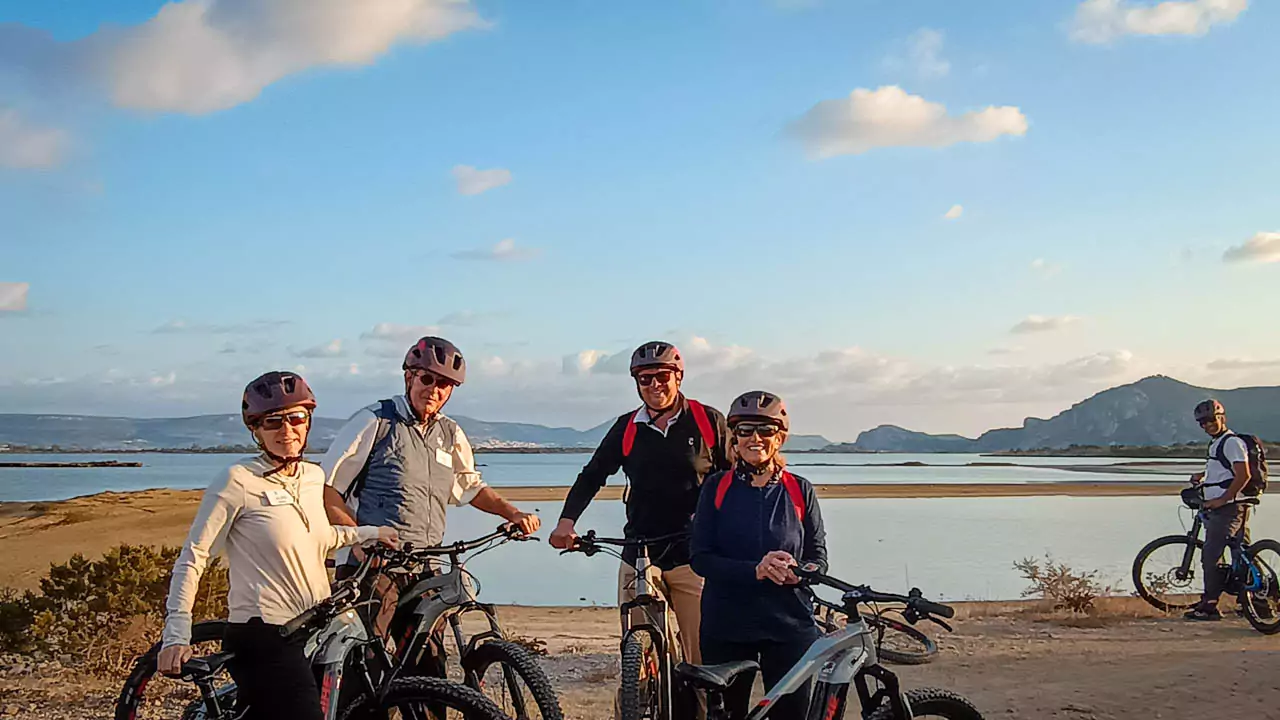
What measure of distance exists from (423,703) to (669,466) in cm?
185

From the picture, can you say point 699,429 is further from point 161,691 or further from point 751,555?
point 161,691

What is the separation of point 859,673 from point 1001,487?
46366 millimetres

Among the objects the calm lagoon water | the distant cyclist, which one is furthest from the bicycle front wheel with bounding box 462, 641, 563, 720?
the distant cyclist

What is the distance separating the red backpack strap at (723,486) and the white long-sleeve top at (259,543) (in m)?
1.42

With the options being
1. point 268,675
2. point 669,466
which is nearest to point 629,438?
point 669,466

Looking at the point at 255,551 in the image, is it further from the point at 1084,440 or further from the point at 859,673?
the point at 1084,440

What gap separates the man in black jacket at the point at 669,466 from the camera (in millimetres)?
5039

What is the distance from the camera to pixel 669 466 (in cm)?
507

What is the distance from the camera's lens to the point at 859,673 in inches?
142

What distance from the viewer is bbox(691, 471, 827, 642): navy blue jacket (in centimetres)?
388

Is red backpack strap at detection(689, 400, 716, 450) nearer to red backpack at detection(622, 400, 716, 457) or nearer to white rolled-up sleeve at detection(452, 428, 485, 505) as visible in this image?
red backpack at detection(622, 400, 716, 457)

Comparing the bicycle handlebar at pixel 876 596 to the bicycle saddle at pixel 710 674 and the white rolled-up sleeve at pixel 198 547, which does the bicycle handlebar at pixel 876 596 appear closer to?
the bicycle saddle at pixel 710 674

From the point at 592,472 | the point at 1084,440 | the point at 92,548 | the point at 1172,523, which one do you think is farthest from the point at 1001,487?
the point at 1084,440

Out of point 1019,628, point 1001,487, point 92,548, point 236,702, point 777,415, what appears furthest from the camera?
point 1001,487
